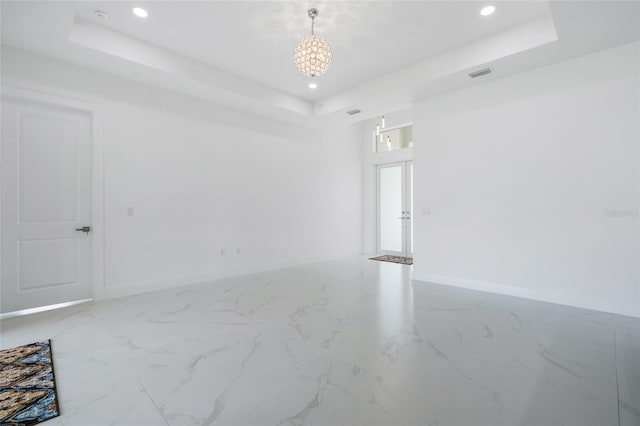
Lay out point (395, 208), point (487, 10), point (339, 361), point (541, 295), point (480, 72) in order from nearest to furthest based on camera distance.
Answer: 1. point (339, 361)
2. point (487, 10)
3. point (541, 295)
4. point (480, 72)
5. point (395, 208)

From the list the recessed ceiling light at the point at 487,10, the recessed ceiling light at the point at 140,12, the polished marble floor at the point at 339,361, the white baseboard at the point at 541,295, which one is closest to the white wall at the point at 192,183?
the polished marble floor at the point at 339,361

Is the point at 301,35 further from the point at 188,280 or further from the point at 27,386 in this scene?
the point at 27,386

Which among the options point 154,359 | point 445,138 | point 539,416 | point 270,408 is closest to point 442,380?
point 539,416

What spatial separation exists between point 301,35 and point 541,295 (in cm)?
444

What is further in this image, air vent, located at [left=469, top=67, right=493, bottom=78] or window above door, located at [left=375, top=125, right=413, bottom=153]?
window above door, located at [left=375, top=125, right=413, bottom=153]

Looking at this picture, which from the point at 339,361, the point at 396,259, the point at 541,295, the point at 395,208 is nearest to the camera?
the point at 339,361

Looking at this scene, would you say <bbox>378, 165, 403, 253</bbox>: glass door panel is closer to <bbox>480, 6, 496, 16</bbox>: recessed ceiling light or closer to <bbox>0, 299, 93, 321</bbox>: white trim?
<bbox>480, 6, 496, 16</bbox>: recessed ceiling light

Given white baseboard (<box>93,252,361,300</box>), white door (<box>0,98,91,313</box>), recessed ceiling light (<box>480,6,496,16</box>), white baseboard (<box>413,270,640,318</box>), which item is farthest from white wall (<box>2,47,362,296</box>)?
recessed ceiling light (<box>480,6,496,16</box>)

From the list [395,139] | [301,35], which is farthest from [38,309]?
[395,139]

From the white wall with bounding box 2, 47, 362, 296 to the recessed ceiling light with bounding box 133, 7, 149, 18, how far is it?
4.02 ft

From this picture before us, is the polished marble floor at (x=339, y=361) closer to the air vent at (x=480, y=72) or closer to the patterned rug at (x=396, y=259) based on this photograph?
the patterned rug at (x=396, y=259)

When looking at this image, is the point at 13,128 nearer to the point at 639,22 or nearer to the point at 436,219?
the point at 436,219

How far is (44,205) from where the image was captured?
3.60 m

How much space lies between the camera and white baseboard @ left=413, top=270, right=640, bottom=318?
3377 millimetres
